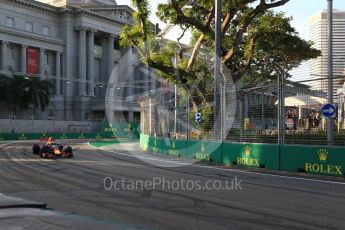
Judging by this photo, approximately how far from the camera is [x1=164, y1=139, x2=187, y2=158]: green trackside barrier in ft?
84.6

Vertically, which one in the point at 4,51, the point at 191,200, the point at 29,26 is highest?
the point at 29,26

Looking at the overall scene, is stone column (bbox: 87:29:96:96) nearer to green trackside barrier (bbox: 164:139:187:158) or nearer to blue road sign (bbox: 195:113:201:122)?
green trackside barrier (bbox: 164:139:187:158)

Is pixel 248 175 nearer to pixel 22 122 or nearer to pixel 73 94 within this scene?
pixel 22 122

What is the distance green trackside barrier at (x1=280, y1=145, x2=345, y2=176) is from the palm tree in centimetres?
6779

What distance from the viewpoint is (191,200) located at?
10.3 m

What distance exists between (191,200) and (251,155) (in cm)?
922

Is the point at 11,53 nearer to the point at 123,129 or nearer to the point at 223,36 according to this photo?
the point at 123,129

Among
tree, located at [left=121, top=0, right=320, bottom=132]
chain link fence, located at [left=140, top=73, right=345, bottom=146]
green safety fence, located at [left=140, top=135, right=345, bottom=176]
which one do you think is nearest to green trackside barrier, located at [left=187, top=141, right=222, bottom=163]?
green safety fence, located at [left=140, top=135, right=345, bottom=176]

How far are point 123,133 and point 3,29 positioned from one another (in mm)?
33290


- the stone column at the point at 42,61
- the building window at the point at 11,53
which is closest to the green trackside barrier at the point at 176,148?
the building window at the point at 11,53

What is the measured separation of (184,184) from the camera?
1330cm

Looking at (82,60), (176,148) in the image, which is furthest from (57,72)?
(176,148)

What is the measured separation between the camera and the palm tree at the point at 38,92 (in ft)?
262

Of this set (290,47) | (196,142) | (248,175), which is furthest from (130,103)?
(248,175)
